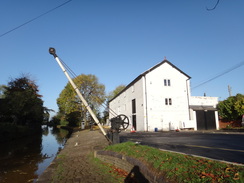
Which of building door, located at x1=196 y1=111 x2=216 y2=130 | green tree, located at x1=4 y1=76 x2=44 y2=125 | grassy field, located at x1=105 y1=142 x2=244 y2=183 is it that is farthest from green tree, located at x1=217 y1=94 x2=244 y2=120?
green tree, located at x1=4 y1=76 x2=44 y2=125

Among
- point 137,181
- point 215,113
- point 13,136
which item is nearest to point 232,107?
point 215,113

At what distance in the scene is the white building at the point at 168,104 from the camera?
1006 inches

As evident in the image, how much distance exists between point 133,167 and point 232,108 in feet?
82.8

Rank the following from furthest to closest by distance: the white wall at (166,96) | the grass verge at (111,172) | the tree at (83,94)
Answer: the tree at (83,94), the white wall at (166,96), the grass verge at (111,172)

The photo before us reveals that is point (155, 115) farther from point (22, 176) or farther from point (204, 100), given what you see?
point (22, 176)

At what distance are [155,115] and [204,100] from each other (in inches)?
382

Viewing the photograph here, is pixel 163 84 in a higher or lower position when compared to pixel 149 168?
higher

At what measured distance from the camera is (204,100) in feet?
94.8

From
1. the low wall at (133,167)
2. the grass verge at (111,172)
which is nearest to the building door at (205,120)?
the low wall at (133,167)

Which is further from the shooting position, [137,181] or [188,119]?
[188,119]

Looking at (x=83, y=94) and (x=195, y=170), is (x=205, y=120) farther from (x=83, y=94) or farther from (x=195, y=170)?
(x=83, y=94)

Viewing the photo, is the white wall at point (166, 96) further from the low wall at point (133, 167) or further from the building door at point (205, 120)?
the low wall at point (133, 167)

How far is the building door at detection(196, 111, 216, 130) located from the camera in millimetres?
26234

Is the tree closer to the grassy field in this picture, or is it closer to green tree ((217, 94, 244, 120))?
green tree ((217, 94, 244, 120))
